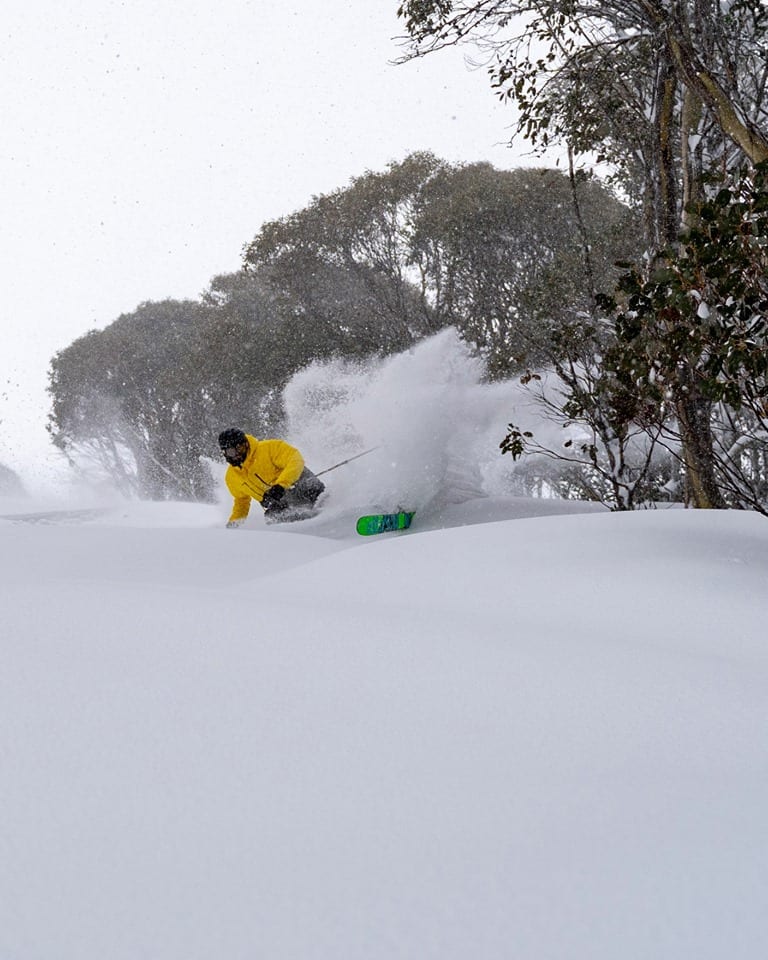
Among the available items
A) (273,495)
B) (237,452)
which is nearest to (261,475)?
(273,495)

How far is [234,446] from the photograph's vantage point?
729cm

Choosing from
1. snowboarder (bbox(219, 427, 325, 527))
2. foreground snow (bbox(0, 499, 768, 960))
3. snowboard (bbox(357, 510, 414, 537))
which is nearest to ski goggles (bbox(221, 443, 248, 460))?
snowboarder (bbox(219, 427, 325, 527))

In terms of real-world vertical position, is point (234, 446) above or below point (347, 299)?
below

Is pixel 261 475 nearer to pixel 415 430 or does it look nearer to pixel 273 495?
pixel 273 495

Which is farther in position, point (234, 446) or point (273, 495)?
point (273, 495)

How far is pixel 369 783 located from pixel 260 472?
21.5 feet

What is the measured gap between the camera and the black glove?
298 inches

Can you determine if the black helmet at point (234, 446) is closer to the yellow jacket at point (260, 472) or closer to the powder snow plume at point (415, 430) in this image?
the yellow jacket at point (260, 472)

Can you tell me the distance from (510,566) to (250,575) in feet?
4.14

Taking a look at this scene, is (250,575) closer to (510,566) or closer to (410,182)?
(510,566)

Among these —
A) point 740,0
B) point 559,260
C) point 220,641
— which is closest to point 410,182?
point 559,260

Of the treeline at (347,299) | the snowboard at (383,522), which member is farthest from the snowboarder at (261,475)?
the treeline at (347,299)

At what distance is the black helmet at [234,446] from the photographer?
23.7ft

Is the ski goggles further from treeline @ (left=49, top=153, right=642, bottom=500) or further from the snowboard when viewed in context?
treeline @ (left=49, top=153, right=642, bottom=500)
